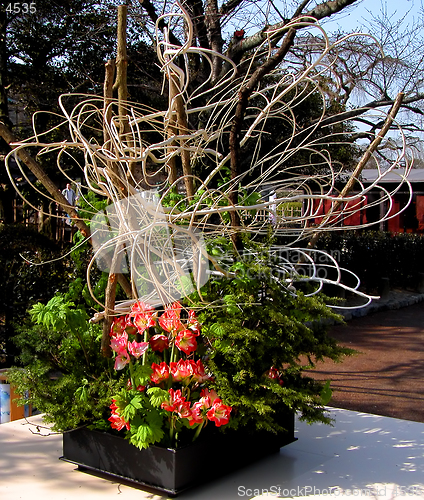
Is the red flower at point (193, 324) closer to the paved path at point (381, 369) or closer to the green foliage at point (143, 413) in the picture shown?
the green foliage at point (143, 413)

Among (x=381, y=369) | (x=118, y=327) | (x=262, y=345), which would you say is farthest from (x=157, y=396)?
(x=381, y=369)

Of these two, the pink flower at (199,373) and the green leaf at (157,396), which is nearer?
the green leaf at (157,396)

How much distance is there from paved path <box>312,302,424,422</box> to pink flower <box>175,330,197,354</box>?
47.3 inches

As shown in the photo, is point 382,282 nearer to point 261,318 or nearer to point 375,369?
point 375,369

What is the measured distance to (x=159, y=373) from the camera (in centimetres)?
254

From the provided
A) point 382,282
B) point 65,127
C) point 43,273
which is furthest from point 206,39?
point 382,282

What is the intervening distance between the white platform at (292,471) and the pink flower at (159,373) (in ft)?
1.41

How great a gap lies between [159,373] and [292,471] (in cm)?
89

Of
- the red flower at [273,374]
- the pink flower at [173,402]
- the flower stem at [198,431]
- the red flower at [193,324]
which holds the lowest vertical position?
the flower stem at [198,431]

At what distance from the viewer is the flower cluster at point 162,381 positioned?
2.45 metres

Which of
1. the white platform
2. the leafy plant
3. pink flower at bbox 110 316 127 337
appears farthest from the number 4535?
pink flower at bbox 110 316 127 337

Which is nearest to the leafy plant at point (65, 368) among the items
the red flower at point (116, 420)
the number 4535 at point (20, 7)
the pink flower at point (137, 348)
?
the red flower at point (116, 420)

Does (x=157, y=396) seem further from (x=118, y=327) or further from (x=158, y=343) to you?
(x=118, y=327)

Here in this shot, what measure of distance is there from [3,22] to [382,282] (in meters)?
7.92
